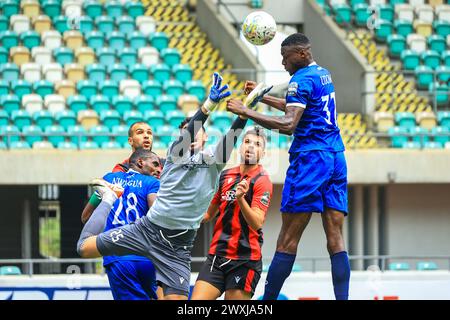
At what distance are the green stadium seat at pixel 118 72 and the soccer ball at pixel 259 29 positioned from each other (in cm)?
1242

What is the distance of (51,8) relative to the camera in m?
22.5

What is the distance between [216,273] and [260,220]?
611 mm

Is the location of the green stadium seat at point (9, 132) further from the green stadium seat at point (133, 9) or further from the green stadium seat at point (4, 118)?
the green stadium seat at point (133, 9)

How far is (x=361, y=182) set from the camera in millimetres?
18609

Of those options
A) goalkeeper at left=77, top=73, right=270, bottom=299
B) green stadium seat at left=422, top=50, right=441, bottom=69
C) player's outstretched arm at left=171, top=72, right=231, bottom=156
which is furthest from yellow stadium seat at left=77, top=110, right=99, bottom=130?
player's outstretched arm at left=171, top=72, right=231, bottom=156

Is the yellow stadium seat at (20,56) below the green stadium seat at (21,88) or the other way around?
the other way around

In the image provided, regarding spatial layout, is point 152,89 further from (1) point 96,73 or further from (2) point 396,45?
(2) point 396,45

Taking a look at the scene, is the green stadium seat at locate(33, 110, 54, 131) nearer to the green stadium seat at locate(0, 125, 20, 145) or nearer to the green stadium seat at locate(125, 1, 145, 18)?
the green stadium seat at locate(0, 125, 20, 145)

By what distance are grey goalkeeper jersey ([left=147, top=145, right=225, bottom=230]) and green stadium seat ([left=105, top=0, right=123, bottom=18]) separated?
15.0 metres

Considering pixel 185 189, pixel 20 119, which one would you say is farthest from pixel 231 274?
pixel 20 119

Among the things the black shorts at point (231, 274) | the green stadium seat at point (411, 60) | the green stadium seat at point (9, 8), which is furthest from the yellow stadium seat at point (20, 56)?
the black shorts at point (231, 274)

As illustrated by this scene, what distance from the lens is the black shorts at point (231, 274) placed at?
8883 mm

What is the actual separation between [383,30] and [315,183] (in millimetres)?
16082
